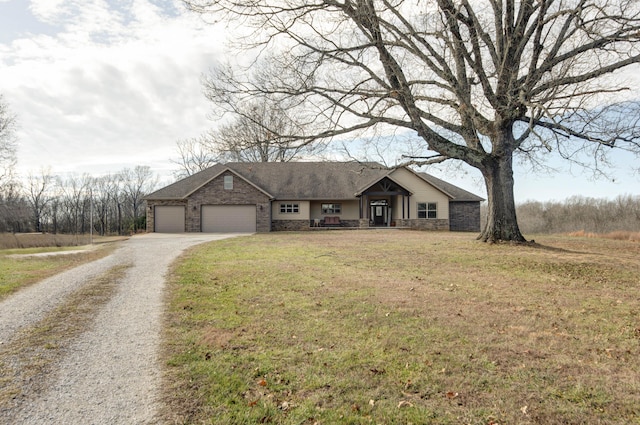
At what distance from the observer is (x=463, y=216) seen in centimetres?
3141

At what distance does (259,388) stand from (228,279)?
5.58m

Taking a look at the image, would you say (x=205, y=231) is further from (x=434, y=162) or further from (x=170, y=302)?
(x=170, y=302)

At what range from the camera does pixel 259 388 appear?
3.77m

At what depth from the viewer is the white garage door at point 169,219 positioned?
2967 centimetres

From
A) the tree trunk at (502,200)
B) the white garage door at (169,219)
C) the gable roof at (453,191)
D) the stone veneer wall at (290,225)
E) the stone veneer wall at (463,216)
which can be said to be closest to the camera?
the tree trunk at (502,200)

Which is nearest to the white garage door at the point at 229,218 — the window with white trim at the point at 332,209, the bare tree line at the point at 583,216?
the window with white trim at the point at 332,209

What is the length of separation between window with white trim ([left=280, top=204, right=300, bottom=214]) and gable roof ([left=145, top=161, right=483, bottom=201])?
685 mm

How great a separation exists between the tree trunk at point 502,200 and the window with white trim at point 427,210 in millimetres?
15700

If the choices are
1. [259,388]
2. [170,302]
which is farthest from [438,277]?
[259,388]

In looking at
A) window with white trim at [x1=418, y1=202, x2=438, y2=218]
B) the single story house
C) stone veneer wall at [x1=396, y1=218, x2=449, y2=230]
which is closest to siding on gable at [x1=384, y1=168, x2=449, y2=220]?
the single story house

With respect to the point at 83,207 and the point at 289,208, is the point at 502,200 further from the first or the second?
the point at 83,207

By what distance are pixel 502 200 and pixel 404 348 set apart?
11.7m

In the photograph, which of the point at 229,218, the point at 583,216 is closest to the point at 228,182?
the point at 229,218

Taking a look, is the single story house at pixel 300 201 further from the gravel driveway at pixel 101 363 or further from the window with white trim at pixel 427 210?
the gravel driveway at pixel 101 363
